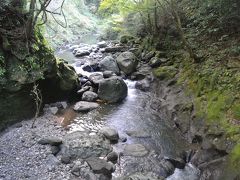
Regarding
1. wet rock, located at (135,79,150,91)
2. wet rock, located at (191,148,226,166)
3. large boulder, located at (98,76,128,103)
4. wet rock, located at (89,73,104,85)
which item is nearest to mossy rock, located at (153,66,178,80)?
wet rock, located at (135,79,150,91)

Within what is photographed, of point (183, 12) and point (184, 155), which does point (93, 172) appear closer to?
point (184, 155)

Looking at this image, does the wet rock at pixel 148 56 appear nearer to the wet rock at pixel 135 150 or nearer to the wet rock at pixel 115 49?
the wet rock at pixel 115 49

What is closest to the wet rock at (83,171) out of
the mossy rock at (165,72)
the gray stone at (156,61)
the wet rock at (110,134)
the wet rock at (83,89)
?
the wet rock at (110,134)

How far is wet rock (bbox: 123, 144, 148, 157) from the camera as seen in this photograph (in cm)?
746

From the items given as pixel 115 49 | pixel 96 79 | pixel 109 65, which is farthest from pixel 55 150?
pixel 115 49

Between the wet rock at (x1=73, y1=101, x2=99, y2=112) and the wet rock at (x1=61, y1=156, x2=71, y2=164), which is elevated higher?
the wet rock at (x1=73, y1=101, x2=99, y2=112)

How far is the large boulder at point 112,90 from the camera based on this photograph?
433 inches

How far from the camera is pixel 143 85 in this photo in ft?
39.7

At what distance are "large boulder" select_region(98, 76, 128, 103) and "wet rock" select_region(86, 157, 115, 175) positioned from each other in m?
4.34

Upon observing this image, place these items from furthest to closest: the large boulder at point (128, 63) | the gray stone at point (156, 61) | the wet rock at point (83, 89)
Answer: the large boulder at point (128, 63)
the gray stone at point (156, 61)
the wet rock at point (83, 89)

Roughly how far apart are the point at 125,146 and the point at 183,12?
728 centimetres

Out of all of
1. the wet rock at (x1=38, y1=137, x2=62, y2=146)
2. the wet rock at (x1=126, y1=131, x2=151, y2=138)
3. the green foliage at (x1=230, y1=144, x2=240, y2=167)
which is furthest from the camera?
the wet rock at (x1=126, y1=131, x2=151, y2=138)

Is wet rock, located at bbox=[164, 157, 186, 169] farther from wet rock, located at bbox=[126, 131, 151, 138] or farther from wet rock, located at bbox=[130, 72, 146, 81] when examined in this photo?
wet rock, located at bbox=[130, 72, 146, 81]

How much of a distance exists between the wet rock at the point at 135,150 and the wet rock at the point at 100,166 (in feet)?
2.76
